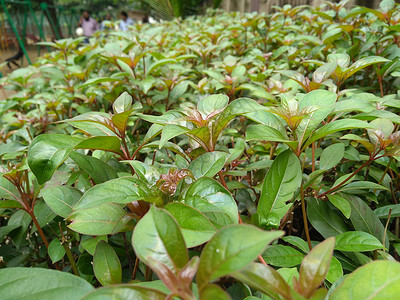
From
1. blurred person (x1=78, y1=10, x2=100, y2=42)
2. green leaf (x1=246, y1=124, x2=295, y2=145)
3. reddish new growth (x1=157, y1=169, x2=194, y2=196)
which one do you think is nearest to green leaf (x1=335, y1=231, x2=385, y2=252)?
green leaf (x1=246, y1=124, x2=295, y2=145)

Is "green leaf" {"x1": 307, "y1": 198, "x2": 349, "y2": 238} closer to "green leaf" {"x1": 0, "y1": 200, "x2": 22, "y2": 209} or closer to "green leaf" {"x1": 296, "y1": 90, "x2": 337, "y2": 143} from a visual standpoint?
"green leaf" {"x1": 296, "y1": 90, "x2": 337, "y2": 143}

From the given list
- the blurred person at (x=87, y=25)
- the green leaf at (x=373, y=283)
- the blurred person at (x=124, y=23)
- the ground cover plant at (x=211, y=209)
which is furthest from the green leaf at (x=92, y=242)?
the blurred person at (x=87, y=25)

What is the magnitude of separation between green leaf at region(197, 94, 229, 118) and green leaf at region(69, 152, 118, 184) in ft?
0.97

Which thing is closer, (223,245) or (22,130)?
(223,245)

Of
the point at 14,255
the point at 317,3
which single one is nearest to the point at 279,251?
the point at 14,255

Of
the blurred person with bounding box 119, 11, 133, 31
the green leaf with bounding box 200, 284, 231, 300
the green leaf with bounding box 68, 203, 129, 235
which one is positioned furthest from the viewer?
the blurred person with bounding box 119, 11, 133, 31

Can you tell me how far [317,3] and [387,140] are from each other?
3.38 metres

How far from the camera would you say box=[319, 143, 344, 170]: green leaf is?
31.9 inches

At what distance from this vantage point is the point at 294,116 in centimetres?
65

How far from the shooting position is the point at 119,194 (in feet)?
1.75

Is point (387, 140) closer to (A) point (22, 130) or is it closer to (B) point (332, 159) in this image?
(B) point (332, 159)

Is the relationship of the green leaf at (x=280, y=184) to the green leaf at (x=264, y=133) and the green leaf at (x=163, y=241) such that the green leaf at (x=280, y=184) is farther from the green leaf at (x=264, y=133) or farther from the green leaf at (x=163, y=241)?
the green leaf at (x=163, y=241)

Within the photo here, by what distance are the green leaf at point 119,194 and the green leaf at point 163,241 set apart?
125mm

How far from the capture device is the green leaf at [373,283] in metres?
0.36
